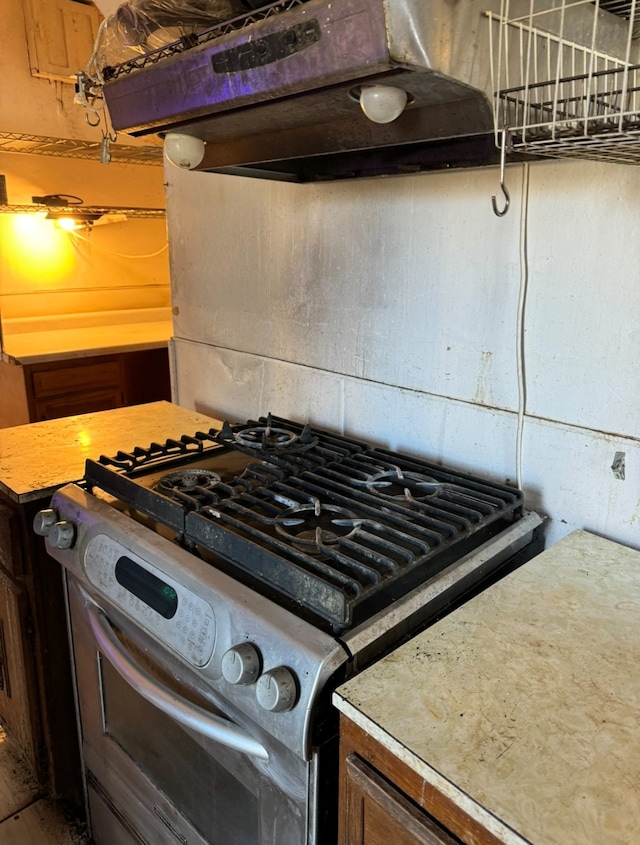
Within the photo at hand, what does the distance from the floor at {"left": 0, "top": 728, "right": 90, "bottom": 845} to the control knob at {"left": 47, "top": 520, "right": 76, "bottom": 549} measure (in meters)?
0.80

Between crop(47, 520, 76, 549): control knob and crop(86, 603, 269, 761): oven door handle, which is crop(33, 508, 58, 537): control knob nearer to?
crop(47, 520, 76, 549): control knob

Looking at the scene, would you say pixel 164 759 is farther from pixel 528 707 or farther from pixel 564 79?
pixel 564 79

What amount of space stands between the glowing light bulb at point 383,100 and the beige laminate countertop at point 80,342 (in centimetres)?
231

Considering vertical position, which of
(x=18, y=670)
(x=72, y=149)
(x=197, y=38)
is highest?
(x=72, y=149)

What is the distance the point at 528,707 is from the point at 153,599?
0.56m

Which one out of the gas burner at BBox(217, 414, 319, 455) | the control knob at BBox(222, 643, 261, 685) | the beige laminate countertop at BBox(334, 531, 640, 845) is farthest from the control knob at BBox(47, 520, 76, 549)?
the beige laminate countertop at BBox(334, 531, 640, 845)

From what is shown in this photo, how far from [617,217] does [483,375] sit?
1.19 feet

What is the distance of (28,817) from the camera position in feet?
4.92

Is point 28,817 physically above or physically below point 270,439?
below

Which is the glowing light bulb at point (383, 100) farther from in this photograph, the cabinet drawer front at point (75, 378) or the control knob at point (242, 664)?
the cabinet drawer front at point (75, 378)

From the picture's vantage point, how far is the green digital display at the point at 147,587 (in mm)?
924

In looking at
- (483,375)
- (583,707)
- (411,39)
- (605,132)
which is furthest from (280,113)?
(583,707)

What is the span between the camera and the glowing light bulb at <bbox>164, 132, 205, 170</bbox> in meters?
1.09

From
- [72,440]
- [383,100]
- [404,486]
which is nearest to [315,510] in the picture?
[404,486]
